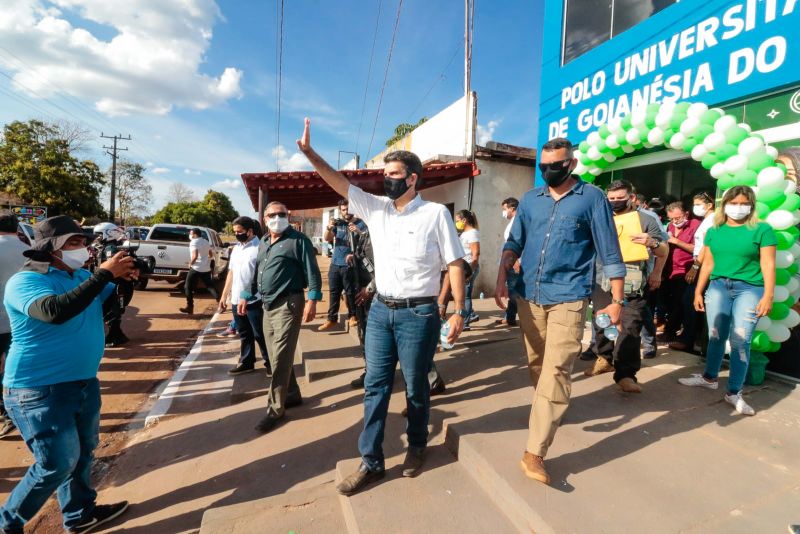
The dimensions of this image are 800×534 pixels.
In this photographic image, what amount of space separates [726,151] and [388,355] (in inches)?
146

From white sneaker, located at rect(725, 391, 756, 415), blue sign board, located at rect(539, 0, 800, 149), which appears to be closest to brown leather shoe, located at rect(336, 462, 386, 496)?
white sneaker, located at rect(725, 391, 756, 415)

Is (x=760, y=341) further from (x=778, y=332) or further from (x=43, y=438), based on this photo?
(x=43, y=438)

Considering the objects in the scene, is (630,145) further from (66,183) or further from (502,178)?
(66,183)

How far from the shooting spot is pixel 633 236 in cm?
333

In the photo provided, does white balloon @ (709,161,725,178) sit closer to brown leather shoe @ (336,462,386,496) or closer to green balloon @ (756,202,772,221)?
green balloon @ (756,202,772,221)

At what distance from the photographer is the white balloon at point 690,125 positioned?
3.83 meters

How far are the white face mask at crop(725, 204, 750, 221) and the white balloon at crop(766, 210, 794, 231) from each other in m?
0.33

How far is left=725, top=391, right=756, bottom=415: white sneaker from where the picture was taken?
305cm

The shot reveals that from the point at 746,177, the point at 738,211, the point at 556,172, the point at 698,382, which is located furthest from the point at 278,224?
the point at 746,177

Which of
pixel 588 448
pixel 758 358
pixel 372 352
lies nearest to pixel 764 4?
pixel 758 358

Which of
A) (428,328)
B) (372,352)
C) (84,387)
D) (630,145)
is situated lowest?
(84,387)

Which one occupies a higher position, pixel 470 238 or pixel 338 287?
pixel 470 238

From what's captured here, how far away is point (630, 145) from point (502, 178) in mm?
4807

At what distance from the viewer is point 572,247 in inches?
94.2
